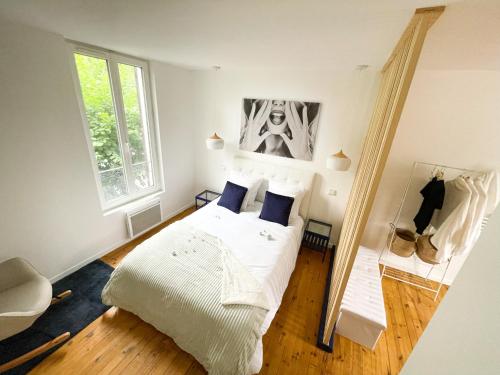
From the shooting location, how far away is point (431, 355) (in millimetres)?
577

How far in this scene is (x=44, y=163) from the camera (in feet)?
6.35

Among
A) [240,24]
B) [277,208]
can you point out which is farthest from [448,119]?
[240,24]

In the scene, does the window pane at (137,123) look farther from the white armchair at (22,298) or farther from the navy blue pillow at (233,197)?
the white armchair at (22,298)

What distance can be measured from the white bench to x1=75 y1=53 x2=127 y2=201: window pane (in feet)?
9.94

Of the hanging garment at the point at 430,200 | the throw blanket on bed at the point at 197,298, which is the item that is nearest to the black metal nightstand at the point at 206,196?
the throw blanket on bed at the point at 197,298

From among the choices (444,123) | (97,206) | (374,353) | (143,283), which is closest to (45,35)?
(97,206)

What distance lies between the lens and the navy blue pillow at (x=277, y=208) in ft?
8.49

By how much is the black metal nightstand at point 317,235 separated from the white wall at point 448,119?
2.65 feet

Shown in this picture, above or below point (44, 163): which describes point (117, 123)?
above

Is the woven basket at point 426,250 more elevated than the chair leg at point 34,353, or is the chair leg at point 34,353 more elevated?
the woven basket at point 426,250

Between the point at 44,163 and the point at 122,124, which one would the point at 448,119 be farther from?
the point at 44,163

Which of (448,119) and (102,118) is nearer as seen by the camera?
(448,119)

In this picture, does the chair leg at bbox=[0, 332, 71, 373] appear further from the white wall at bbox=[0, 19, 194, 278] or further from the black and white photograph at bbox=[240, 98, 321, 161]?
the black and white photograph at bbox=[240, 98, 321, 161]

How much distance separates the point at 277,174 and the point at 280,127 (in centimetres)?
68
